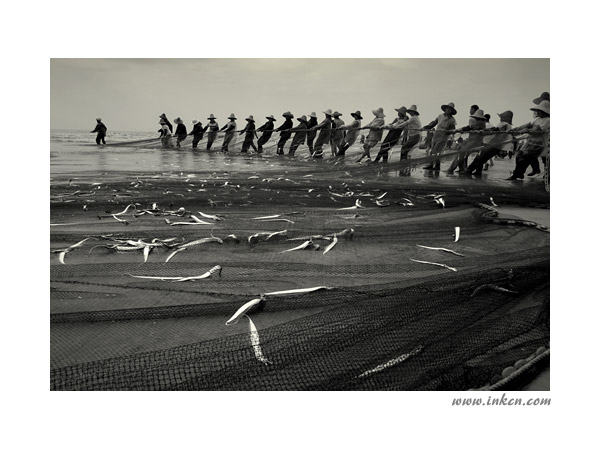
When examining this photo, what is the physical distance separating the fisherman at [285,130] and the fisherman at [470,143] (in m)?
2.19

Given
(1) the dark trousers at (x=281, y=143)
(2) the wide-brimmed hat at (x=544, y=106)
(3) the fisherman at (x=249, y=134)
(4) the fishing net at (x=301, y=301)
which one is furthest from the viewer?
(1) the dark trousers at (x=281, y=143)

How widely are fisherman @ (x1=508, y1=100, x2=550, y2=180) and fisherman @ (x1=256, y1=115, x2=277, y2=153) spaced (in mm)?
3125

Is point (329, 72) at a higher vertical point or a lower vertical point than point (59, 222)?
higher

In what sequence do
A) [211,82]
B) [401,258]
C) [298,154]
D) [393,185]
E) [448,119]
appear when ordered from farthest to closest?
[298,154]
[448,119]
[393,185]
[211,82]
[401,258]

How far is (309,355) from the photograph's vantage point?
86.6 inches

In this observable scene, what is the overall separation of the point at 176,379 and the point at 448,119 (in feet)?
17.9

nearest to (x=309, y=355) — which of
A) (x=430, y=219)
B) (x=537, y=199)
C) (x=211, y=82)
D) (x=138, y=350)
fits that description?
(x=138, y=350)

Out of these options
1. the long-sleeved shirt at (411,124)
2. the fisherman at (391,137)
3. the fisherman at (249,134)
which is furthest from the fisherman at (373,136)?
the fisherman at (249,134)

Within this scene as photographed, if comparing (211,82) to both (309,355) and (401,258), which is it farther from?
(309,355)

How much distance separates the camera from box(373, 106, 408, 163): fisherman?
646 cm

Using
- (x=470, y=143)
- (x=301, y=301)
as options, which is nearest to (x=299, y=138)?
(x=470, y=143)

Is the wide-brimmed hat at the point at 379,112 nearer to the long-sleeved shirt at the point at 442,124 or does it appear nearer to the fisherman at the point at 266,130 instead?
the long-sleeved shirt at the point at 442,124

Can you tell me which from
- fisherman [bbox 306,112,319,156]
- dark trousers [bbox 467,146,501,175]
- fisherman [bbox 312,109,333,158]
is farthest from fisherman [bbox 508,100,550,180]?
fisherman [bbox 306,112,319,156]

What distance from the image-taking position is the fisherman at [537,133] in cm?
479
